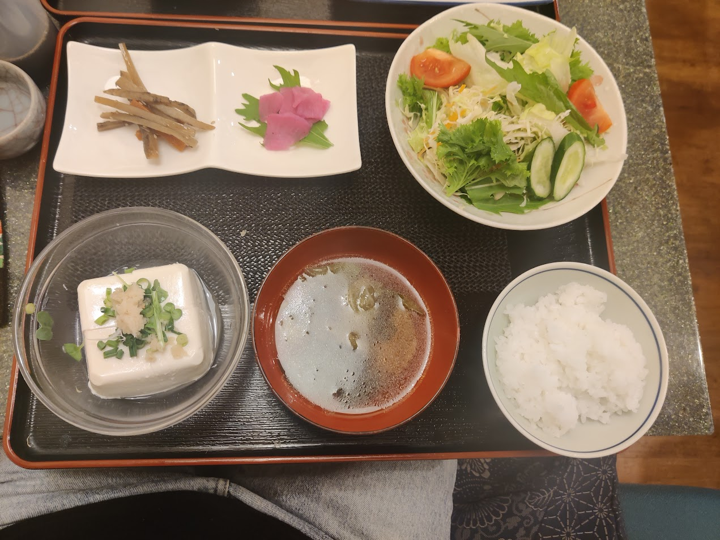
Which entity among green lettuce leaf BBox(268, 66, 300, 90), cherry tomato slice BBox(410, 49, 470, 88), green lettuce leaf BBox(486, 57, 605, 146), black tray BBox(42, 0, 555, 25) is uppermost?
black tray BBox(42, 0, 555, 25)

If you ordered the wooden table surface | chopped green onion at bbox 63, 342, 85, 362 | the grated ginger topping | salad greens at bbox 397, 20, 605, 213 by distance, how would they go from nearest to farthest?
1. the grated ginger topping
2. chopped green onion at bbox 63, 342, 85, 362
3. salad greens at bbox 397, 20, 605, 213
4. the wooden table surface

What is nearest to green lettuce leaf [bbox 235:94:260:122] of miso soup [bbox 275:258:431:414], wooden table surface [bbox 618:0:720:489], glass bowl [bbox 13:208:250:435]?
glass bowl [bbox 13:208:250:435]

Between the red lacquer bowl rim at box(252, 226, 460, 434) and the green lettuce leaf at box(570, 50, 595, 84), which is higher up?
the green lettuce leaf at box(570, 50, 595, 84)

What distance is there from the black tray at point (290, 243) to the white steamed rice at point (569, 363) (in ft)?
0.47

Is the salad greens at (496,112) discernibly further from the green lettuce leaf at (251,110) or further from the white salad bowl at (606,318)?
the green lettuce leaf at (251,110)

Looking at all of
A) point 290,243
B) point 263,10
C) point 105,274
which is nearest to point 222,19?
point 263,10

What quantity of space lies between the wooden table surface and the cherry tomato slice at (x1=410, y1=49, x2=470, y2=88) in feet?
4.34

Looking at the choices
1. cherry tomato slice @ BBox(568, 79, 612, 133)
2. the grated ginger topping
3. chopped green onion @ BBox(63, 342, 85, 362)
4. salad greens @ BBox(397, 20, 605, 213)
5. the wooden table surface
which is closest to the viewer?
the grated ginger topping

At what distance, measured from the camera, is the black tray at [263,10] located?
→ 5.47 feet

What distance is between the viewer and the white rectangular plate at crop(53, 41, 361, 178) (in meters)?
1.51

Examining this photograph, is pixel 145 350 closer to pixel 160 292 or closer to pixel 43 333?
pixel 160 292

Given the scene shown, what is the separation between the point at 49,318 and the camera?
1353 millimetres

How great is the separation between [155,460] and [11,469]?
48 centimetres

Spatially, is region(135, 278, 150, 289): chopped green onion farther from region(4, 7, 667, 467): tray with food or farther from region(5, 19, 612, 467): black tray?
region(5, 19, 612, 467): black tray
